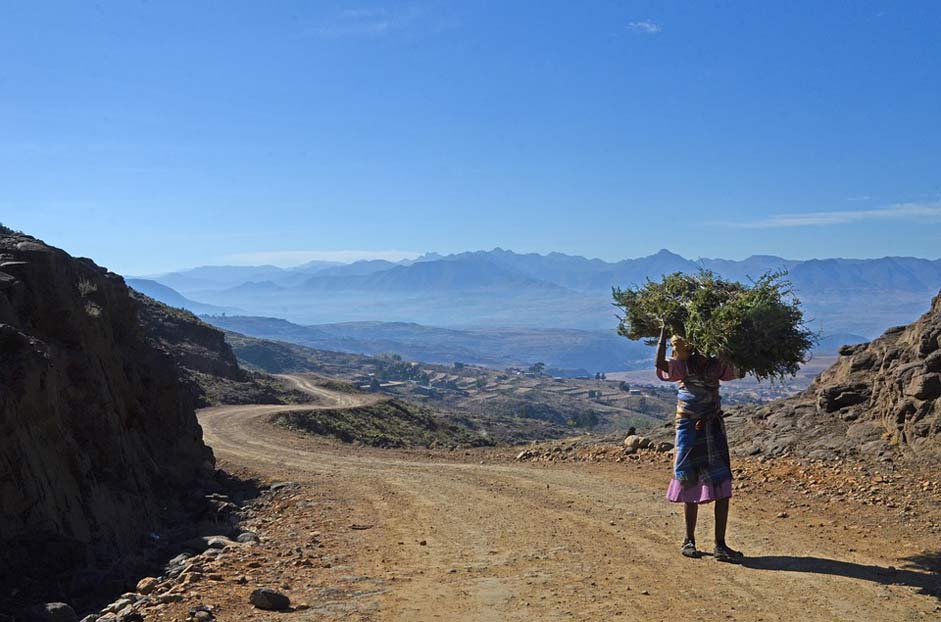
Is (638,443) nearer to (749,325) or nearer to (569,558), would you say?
(569,558)

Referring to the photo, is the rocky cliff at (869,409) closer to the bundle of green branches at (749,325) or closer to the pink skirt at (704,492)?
the bundle of green branches at (749,325)

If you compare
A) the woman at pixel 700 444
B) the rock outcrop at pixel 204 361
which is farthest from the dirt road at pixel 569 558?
the rock outcrop at pixel 204 361

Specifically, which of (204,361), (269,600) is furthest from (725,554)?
(204,361)

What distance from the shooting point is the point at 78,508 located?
34.6 feet

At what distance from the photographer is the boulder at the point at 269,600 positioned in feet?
23.1

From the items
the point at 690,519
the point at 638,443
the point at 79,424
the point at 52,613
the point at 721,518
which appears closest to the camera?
the point at 52,613

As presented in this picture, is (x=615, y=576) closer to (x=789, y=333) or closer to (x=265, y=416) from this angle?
(x=789, y=333)

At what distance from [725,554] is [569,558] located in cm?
169

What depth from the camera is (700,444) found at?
8609mm

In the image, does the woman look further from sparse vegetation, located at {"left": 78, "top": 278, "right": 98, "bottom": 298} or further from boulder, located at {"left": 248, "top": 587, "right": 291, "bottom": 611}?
sparse vegetation, located at {"left": 78, "top": 278, "right": 98, "bottom": 298}

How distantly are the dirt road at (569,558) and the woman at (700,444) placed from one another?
64 centimetres

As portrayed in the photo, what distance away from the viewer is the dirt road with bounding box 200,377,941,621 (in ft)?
22.5

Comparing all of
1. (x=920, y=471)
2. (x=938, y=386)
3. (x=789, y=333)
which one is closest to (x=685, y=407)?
(x=789, y=333)

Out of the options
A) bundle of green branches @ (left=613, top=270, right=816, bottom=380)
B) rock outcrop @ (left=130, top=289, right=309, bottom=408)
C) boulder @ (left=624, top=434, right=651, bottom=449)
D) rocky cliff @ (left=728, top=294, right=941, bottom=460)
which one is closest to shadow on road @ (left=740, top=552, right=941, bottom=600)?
bundle of green branches @ (left=613, top=270, right=816, bottom=380)
